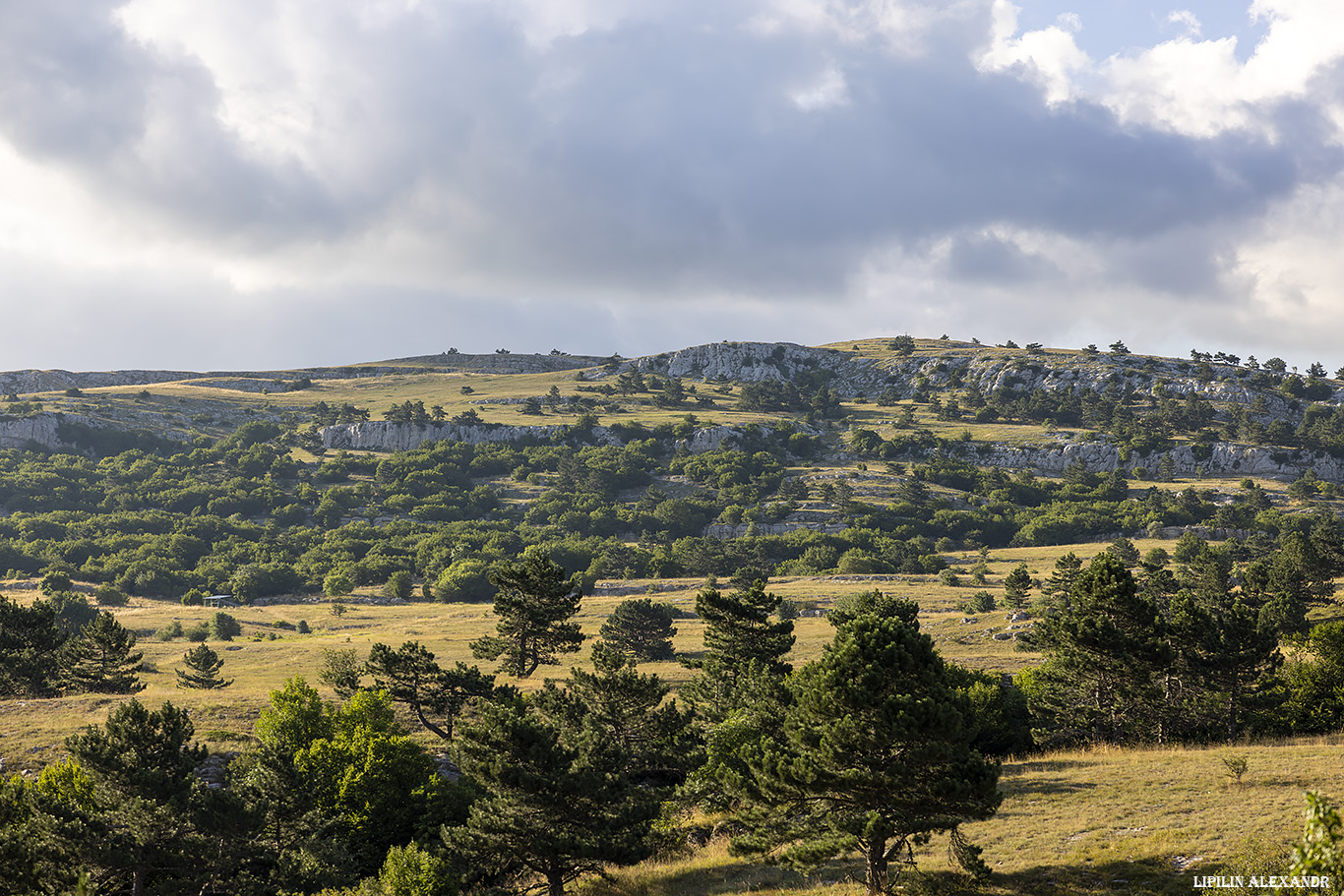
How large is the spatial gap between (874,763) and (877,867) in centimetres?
302

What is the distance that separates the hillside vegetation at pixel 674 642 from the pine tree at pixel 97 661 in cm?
20

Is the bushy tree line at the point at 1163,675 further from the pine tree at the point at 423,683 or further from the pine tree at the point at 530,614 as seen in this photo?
the pine tree at the point at 423,683

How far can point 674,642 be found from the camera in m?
71.3

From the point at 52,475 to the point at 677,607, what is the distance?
14457 cm

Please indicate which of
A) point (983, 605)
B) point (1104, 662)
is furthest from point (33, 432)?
point (1104, 662)

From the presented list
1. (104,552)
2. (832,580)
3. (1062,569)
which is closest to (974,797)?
(1062,569)

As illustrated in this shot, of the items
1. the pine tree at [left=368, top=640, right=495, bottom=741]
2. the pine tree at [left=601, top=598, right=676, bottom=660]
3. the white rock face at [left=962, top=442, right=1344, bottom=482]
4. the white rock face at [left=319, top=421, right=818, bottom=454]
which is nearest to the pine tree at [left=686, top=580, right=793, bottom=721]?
the pine tree at [left=368, top=640, right=495, bottom=741]

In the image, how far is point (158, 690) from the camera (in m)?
45.1

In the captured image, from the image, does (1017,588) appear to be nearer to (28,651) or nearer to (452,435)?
(28,651)

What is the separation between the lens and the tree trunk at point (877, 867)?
18297 millimetres

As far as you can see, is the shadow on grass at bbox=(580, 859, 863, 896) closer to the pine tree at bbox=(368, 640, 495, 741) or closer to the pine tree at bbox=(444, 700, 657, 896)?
the pine tree at bbox=(444, 700, 657, 896)

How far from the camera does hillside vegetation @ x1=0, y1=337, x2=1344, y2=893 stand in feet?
72.3

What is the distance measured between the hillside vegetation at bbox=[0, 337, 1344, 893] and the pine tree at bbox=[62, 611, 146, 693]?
0.67 feet

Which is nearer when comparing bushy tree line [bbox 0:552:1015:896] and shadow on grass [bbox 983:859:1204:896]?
shadow on grass [bbox 983:859:1204:896]
